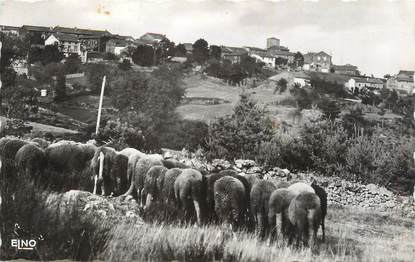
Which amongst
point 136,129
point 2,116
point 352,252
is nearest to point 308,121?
point 352,252

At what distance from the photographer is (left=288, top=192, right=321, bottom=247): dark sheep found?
7375 mm

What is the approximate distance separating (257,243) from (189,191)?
129cm

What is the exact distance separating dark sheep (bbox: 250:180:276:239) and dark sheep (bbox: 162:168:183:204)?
3.92 feet

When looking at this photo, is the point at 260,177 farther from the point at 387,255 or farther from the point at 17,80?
the point at 17,80

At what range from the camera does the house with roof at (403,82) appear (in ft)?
26.3

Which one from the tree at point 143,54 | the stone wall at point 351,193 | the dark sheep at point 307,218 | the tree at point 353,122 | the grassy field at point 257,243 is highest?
the tree at point 143,54

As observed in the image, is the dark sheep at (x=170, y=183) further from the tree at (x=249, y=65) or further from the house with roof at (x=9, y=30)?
the house with roof at (x=9, y=30)

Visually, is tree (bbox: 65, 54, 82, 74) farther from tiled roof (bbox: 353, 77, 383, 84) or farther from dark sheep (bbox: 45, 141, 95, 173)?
tiled roof (bbox: 353, 77, 383, 84)

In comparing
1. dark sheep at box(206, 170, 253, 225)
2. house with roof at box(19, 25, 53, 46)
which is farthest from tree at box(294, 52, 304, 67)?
house with roof at box(19, 25, 53, 46)

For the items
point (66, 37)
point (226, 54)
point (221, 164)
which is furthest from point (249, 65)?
point (66, 37)

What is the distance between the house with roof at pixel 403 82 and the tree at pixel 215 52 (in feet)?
8.91

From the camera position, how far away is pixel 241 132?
815 centimetres

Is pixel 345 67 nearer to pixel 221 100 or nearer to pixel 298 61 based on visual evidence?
pixel 298 61

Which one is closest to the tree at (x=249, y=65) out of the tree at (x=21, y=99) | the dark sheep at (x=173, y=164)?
the dark sheep at (x=173, y=164)
